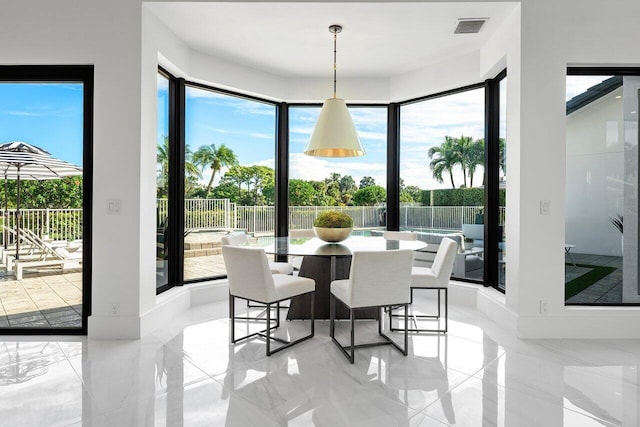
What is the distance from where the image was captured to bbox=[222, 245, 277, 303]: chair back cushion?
304cm

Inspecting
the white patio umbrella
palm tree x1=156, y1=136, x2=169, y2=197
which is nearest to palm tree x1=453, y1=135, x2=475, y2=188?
palm tree x1=156, y1=136, x2=169, y2=197

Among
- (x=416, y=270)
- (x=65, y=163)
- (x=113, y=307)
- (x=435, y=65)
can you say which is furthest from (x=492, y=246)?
(x=65, y=163)

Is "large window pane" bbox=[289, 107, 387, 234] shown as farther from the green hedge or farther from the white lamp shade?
the white lamp shade

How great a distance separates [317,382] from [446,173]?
10.9 ft

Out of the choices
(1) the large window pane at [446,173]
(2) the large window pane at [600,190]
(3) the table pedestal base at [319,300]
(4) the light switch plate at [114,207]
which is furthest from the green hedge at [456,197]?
(4) the light switch plate at [114,207]

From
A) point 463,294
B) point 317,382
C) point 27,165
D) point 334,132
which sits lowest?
point 317,382

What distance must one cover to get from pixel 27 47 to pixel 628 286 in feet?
18.7

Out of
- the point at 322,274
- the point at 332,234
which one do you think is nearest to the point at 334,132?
the point at 332,234

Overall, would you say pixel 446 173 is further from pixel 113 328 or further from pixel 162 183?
pixel 113 328

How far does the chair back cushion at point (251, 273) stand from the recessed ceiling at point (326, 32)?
216 cm

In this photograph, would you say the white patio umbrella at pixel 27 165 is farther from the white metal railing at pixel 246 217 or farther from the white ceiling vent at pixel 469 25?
the white ceiling vent at pixel 469 25

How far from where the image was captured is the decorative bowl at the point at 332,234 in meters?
3.83

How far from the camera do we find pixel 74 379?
2619 mm

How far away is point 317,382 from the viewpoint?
258cm
